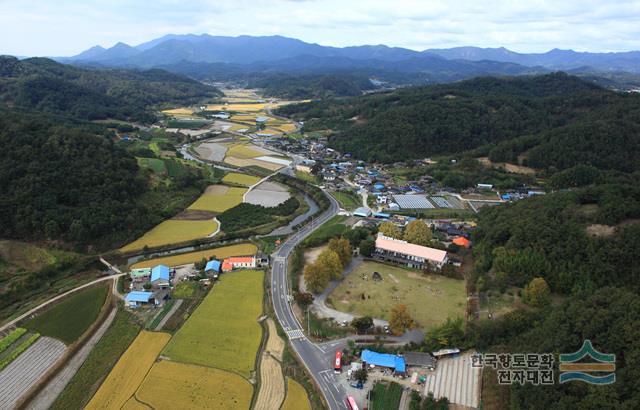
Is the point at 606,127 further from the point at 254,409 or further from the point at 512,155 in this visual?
the point at 254,409

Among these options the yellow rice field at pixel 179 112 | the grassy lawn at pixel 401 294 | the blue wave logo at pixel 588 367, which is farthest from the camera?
the yellow rice field at pixel 179 112

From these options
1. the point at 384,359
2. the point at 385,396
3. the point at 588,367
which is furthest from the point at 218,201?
the point at 588,367

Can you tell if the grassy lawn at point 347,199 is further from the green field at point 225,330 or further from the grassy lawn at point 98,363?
the grassy lawn at point 98,363

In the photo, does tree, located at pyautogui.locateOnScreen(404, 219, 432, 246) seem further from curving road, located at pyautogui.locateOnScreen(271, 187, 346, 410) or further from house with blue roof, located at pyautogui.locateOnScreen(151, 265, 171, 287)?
house with blue roof, located at pyautogui.locateOnScreen(151, 265, 171, 287)

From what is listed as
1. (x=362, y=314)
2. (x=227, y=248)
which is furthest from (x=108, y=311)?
(x=362, y=314)

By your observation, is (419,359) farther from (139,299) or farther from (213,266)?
(139,299)

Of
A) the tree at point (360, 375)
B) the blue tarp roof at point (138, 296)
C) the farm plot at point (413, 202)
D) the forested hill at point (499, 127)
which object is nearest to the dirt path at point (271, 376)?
the tree at point (360, 375)
